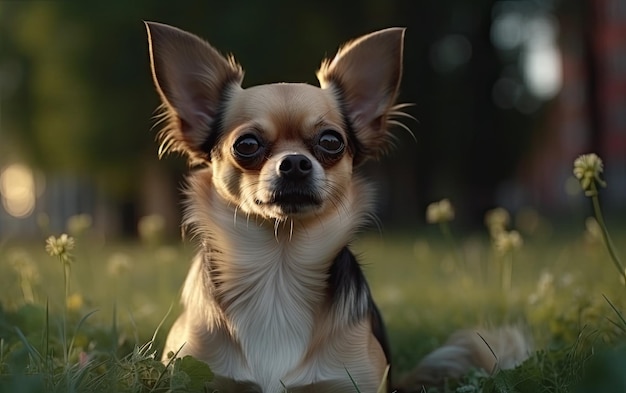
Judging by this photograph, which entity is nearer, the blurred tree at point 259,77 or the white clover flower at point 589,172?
the white clover flower at point 589,172

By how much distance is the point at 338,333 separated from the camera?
3.11 m

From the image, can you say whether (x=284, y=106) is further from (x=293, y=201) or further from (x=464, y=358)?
(x=464, y=358)

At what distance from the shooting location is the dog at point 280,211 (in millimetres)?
3082

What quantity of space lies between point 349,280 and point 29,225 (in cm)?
2386

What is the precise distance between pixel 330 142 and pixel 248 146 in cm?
32

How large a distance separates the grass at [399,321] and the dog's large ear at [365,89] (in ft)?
1.67

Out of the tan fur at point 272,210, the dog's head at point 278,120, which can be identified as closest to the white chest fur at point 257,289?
the tan fur at point 272,210

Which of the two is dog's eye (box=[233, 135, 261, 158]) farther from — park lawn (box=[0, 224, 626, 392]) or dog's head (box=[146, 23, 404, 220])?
park lawn (box=[0, 224, 626, 392])

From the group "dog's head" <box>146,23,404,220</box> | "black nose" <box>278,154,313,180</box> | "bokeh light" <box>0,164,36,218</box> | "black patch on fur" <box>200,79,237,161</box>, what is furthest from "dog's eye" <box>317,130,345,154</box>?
"bokeh light" <box>0,164,36,218</box>

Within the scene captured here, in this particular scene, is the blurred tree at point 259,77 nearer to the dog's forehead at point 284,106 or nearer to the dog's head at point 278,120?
the dog's head at point 278,120

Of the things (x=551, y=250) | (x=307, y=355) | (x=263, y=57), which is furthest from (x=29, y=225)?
(x=307, y=355)

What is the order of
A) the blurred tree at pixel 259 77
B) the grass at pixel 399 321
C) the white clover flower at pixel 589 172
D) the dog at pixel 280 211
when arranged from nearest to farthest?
the grass at pixel 399 321 → the white clover flower at pixel 589 172 → the dog at pixel 280 211 → the blurred tree at pixel 259 77

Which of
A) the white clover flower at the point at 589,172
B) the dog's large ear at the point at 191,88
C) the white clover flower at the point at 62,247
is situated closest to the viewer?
the white clover flower at the point at 589,172

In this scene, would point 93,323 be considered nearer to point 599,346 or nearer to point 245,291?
point 245,291
